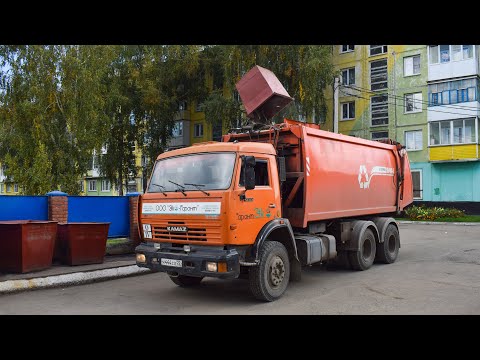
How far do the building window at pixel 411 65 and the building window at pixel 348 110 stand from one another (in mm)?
4531

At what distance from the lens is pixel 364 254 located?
32.6 ft

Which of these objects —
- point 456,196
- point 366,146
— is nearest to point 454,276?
point 366,146

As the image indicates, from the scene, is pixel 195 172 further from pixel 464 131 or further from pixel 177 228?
pixel 464 131

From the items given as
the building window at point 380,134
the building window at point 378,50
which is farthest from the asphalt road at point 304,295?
the building window at point 378,50

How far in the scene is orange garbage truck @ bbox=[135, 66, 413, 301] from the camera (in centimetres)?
650

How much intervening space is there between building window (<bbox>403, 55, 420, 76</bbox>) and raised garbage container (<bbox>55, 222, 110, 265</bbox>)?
27.8 metres

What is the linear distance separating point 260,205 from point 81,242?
483 centimetres

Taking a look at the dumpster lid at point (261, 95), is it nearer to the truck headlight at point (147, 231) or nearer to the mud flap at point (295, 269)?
the mud flap at point (295, 269)

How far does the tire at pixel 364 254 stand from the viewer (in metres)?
9.53

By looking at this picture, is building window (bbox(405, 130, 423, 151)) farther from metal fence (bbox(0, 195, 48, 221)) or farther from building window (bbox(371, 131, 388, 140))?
metal fence (bbox(0, 195, 48, 221))

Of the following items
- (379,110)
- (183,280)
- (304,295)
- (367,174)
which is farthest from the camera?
(379,110)

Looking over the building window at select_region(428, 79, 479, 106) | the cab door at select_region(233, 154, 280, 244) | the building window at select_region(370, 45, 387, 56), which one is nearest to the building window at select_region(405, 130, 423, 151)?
the building window at select_region(428, 79, 479, 106)

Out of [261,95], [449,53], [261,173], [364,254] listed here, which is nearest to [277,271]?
[261,173]

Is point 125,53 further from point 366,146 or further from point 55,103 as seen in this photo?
point 366,146
